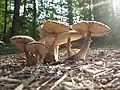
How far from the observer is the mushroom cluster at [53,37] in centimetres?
439

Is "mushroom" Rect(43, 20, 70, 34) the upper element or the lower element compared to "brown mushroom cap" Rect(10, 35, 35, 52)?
upper

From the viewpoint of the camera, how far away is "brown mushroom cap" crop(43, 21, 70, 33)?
14.6ft

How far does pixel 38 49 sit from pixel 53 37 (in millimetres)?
393

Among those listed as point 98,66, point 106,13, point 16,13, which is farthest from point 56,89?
point 16,13

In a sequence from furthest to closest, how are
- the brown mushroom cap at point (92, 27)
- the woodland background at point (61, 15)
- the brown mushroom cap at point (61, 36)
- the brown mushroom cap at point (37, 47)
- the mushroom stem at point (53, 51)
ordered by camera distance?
the woodland background at point (61, 15), the mushroom stem at point (53, 51), the brown mushroom cap at point (61, 36), the brown mushroom cap at point (92, 27), the brown mushroom cap at point (37, 47)

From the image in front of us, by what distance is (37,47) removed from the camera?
427cm

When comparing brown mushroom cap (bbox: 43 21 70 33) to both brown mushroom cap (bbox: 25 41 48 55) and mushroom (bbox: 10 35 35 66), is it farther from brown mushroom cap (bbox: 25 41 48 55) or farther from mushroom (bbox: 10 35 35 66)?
brown mushroom cap (bbox: 25 41 48 55)

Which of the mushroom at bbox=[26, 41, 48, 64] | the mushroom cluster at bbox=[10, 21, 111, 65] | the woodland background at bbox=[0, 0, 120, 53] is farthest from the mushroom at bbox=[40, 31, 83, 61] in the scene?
the woodland background at bbox=[0, 0, 120, 53]

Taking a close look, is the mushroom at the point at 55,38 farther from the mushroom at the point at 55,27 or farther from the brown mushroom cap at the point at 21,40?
the brown mushroom cap at the point at 21,40

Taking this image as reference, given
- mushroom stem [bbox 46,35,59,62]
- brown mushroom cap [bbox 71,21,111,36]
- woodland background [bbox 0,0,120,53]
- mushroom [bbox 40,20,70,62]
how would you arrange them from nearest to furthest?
1. brown mushroom cap [bbox 71,21,111,36]
2. mushroom [bbox 40,20,70,62]
3. mushroom stem [bbox 46,35,59,62]
4. woodland background [bbox 0,0,120,53]

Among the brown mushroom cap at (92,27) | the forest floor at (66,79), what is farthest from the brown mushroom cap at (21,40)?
the forest floor at (66,79)

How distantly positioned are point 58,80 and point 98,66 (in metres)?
1.04

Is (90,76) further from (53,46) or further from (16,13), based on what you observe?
(16,13)

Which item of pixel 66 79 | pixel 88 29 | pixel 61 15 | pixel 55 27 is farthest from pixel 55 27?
pixel 61 15
